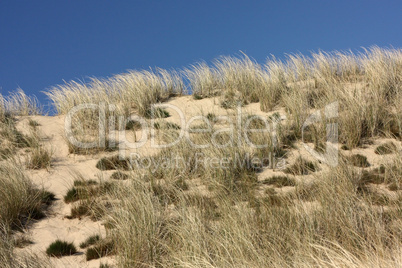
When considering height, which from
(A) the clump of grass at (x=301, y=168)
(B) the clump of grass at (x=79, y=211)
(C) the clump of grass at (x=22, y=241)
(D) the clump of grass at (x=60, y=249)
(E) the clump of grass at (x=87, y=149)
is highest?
(E) the clump of grass at (x=87, y=149)

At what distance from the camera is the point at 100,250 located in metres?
6.71

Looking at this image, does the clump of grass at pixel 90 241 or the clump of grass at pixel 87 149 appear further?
the clump of grass at pixel 87 149

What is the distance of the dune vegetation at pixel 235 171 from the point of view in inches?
223

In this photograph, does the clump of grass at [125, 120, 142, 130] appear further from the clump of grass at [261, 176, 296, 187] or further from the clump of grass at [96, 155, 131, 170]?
the clump of grass at [261, 176, 296, 187]

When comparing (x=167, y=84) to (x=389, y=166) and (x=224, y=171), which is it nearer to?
(x=224, y=171)

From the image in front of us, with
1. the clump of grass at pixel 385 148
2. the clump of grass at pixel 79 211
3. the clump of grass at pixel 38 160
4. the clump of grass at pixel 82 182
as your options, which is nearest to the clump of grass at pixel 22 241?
the clump of grass at pixel 79 211

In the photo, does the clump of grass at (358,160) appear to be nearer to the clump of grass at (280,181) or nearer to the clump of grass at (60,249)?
the clump of grass at (280,181)

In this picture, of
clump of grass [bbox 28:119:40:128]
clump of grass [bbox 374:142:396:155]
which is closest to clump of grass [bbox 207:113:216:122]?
clump of grass [bbox 374:142:396:155]

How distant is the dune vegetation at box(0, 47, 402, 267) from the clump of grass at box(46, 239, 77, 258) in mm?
255

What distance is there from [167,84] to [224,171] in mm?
6936

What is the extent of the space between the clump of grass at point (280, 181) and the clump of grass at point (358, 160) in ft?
5.27

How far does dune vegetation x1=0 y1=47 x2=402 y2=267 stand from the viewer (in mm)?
5664

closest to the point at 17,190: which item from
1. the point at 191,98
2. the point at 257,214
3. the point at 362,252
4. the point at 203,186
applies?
the point at 203,186

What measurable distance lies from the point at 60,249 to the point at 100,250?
2.62 feet
